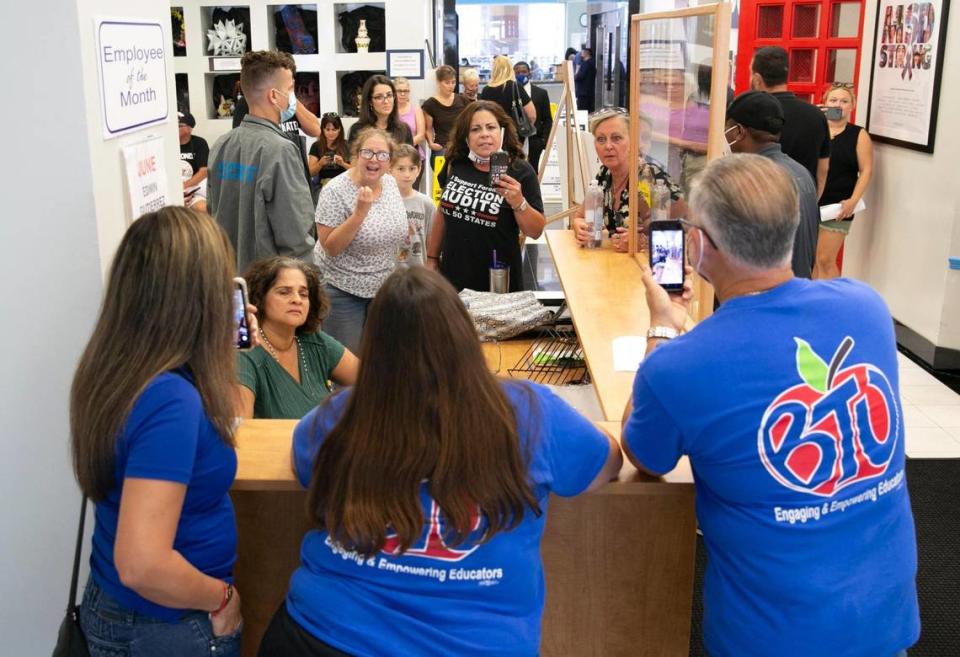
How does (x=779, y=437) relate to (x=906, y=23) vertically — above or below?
below

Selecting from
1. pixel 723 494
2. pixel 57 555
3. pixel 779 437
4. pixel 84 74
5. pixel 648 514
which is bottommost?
pixel 57 555

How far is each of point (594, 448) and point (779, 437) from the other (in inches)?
12.0

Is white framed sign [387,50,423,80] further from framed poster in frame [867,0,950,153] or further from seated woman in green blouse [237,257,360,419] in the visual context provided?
seated woman in green blouse [237,257,360,419]

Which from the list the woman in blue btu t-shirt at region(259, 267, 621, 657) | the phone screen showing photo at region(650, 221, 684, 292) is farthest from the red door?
the woman in blue btu t-shirt at region(259, 267, 621, 657)

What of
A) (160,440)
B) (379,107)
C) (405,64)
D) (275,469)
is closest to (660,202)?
(275,469)

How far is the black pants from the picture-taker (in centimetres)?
154

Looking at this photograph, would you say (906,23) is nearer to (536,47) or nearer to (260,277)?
(260,277)

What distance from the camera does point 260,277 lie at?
2.83 metres

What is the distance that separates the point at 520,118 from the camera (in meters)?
8.88

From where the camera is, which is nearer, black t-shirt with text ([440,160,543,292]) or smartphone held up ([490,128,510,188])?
smartphone held up ([490,128,510,188])

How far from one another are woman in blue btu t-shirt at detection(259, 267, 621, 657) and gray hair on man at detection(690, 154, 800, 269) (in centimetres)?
44

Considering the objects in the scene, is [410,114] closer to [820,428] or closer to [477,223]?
[477,223]

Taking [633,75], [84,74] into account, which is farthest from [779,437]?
[633,75]

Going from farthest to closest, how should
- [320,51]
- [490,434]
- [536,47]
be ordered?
1. [536,47]
2. [320,51]
3. [490,434]
